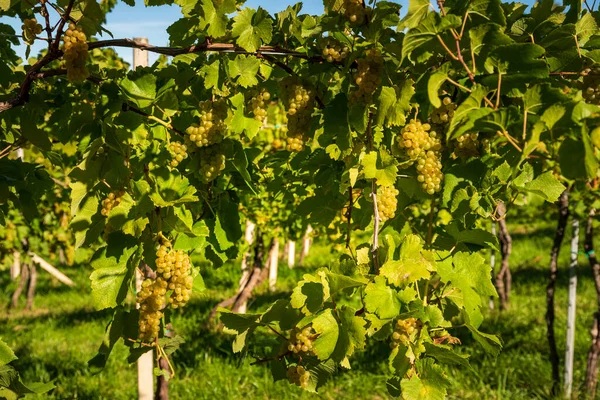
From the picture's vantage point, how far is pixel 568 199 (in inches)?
176

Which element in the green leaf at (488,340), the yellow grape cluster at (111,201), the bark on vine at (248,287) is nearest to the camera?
the green leaf at (488,340)

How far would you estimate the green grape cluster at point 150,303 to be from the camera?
1.73 meters

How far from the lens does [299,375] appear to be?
5.54ft

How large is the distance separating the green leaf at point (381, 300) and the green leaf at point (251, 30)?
0.73 metres

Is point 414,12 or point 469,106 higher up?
point 414,12

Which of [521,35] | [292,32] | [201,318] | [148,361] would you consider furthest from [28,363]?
[521,35]

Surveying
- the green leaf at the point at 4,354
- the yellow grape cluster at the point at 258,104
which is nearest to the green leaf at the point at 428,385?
the yellow grape cluster at the point at 258,104

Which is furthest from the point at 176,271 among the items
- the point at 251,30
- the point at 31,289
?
the point at 31,289

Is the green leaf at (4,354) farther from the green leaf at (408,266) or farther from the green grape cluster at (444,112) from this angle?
the green grape cluster at (444,112)

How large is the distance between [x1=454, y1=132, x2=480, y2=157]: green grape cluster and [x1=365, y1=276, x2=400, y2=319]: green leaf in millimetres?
→ 462

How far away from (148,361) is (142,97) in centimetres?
190

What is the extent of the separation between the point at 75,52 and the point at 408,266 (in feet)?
3.57

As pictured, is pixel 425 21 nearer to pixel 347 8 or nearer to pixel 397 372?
pixel 347 8

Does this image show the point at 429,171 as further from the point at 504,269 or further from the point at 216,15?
the point at 504,269
